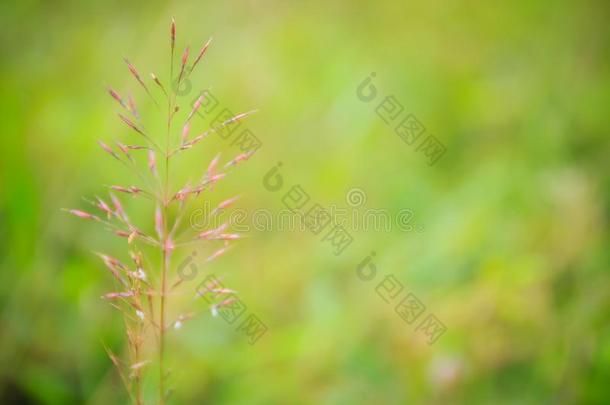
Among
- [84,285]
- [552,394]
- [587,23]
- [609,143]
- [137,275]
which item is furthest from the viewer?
[587,23]

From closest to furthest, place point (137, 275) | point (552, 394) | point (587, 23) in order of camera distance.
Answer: point (137, 275) → point (552, 394) → point (587, 23)

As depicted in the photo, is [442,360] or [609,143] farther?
[609,143]

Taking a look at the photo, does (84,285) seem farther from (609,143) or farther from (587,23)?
(587,23)

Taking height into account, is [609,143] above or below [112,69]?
below

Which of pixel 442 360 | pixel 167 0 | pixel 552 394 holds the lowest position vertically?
pixel 552 394

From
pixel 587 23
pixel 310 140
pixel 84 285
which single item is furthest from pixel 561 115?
pixel 84 285

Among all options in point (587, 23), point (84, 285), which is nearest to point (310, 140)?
point (84, 285)

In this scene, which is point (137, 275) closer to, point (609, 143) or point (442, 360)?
point (442, 360)
